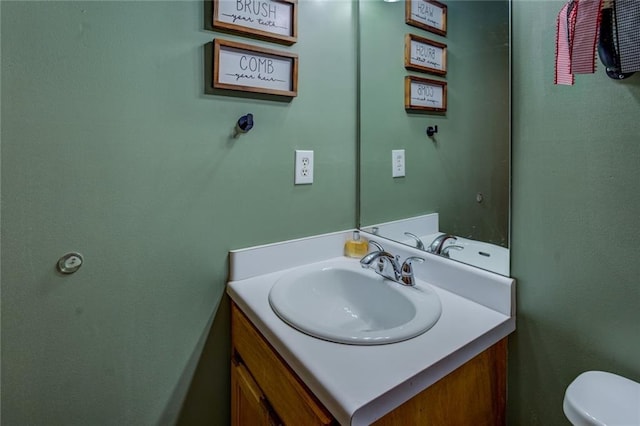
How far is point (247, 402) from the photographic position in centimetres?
88

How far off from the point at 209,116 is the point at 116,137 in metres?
0.25

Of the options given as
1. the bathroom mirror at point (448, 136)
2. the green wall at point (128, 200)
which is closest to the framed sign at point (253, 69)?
the green wall at point (128, 200)

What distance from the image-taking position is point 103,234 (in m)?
0.82

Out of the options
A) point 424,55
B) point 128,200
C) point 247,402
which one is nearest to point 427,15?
point 424,55

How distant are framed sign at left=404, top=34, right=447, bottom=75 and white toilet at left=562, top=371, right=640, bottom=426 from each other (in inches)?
34.7

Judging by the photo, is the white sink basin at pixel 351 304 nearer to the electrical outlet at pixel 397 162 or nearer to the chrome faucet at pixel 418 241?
the chrome faucet at pixel 418 241

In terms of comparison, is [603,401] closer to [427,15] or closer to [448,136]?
[448,136]

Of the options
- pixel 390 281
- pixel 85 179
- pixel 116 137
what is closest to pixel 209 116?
pixel 116 137

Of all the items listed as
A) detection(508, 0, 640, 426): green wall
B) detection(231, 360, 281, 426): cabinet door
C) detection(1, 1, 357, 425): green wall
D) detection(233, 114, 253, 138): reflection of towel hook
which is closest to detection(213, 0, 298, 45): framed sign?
detection(1, 1, 357, 425): green wall

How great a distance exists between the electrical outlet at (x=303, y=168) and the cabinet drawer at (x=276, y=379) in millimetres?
474

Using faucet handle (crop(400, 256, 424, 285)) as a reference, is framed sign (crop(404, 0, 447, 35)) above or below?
→ above

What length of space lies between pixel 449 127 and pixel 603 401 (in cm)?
77

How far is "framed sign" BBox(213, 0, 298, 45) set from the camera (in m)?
0.91

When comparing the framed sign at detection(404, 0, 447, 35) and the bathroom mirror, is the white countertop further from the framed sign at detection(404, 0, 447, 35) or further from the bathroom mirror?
the framed sign at detection(404, 0, 447, 35)
